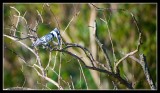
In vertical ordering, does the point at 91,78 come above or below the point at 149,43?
below

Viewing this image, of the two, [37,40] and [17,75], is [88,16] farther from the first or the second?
[37,40]

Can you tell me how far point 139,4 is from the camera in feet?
17.7

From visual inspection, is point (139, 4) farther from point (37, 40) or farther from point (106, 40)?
point (37, 40)

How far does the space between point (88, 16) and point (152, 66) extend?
111cm

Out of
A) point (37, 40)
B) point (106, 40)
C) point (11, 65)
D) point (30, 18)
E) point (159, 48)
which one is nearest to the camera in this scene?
point (37, 40)

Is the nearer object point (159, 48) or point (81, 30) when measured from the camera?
point (159, 48)

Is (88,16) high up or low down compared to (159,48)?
up

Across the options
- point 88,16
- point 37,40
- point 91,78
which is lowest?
point 91,78

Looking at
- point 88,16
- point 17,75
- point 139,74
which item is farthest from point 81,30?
point 17,75

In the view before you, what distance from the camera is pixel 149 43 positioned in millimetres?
5238

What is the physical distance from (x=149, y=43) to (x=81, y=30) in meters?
0.99

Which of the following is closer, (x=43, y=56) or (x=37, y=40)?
Result: (x=37, y=40)

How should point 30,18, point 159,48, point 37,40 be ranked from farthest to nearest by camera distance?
point 30,18, point 159,48, point 37,40

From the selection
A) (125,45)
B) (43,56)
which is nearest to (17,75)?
(43,56)
